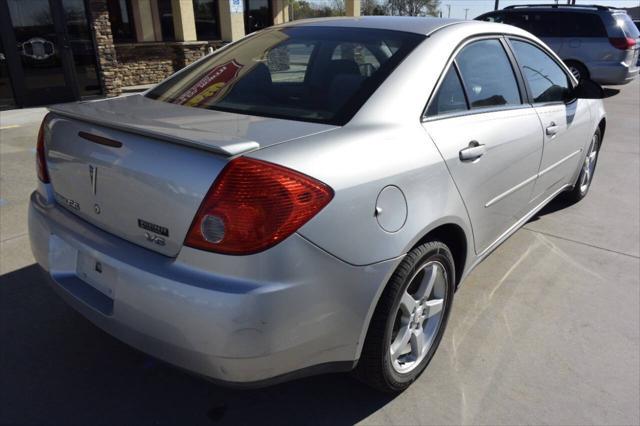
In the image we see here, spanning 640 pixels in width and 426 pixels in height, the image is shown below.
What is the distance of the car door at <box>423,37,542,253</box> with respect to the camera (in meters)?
2.36

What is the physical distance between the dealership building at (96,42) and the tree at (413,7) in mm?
30077

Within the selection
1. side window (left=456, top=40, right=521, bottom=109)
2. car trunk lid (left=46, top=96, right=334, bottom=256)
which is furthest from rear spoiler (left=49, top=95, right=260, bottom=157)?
side window (left=456, top=40, right=521, bottom=109)

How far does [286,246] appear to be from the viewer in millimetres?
1643

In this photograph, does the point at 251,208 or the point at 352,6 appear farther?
the point at 352,6

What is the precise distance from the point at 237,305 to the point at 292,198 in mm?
388

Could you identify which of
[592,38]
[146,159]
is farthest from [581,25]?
[146,159]

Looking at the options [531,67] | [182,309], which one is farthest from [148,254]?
[531,67]

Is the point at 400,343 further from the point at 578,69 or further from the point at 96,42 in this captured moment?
the point at 578,69

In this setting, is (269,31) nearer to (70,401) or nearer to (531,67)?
(531,67)

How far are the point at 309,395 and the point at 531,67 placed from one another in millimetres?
2595

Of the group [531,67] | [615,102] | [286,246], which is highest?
[531,67]

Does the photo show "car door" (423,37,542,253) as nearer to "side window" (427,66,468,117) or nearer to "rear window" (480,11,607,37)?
"side window" (427,66,468,117)

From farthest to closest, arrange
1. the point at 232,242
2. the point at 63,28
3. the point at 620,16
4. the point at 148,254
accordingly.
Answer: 1. the point at 620,16
2. the point at 63,28
3. the point at 148,254
4. the point at 232,242

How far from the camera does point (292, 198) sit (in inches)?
65.2
